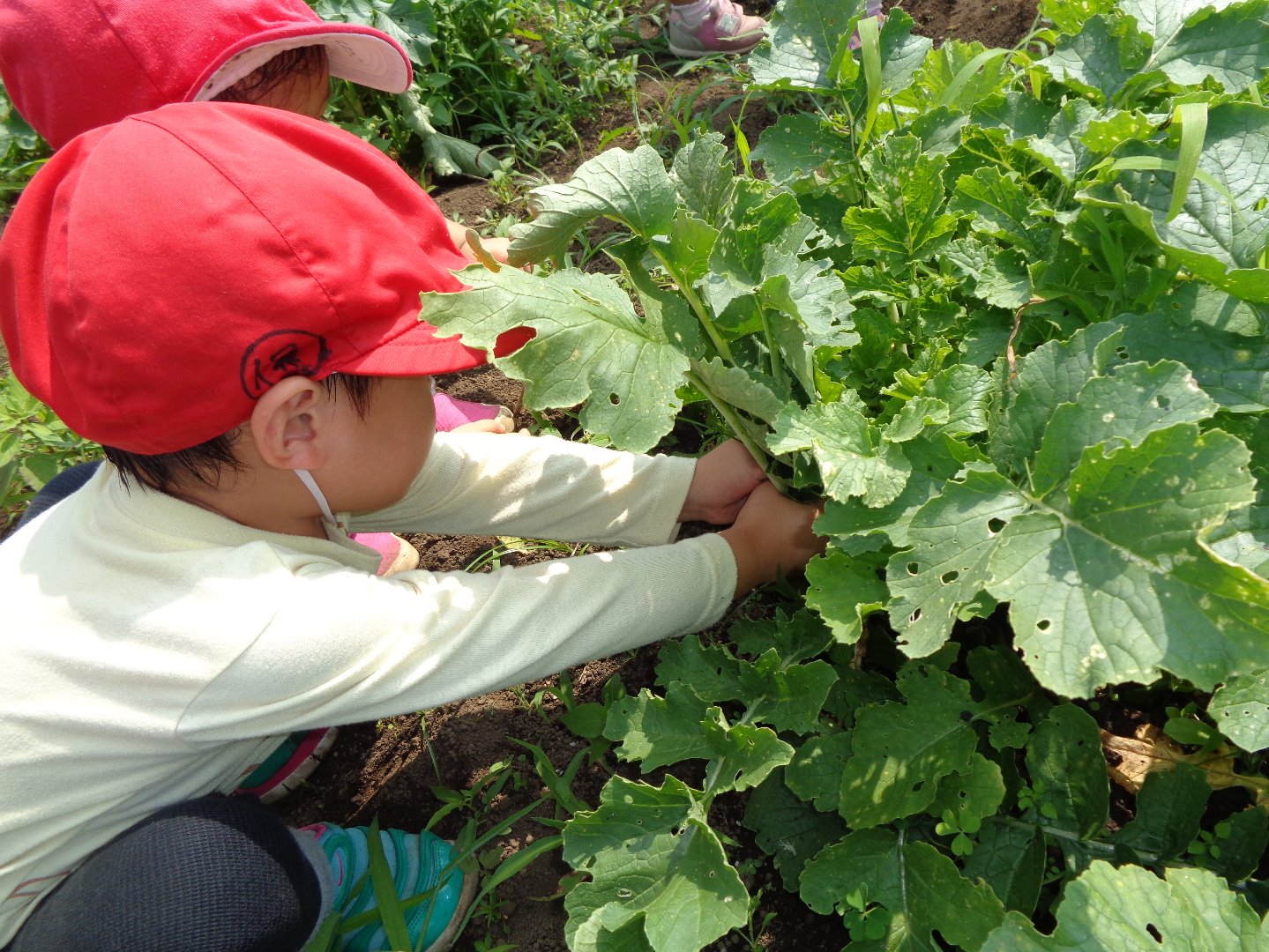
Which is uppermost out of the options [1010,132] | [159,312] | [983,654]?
[159,312]

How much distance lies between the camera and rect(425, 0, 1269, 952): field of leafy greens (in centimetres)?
114

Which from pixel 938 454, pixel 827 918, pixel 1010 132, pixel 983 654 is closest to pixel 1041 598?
pixel 938 454

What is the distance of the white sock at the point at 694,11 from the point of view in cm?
312

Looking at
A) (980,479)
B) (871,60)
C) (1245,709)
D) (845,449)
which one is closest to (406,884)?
(845,449)

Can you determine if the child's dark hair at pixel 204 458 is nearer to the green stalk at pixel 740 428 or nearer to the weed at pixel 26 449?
the green stalk at pixel 740 428

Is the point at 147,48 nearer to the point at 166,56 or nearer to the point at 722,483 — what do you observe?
the point at 166,56

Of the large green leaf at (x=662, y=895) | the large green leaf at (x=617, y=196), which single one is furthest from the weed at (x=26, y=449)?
the large green leaf at (x=662, y=895)

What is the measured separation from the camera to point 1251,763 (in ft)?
4.88

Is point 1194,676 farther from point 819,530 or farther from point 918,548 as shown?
point 819,530

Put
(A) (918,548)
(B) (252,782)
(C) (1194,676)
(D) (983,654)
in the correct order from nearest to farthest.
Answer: (C) (1194,676)
(A) (918,548)
(D) (983,654)
(B) (252,782)

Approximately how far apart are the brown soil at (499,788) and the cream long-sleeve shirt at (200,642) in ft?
1.01

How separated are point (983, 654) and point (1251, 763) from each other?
16.5 inches

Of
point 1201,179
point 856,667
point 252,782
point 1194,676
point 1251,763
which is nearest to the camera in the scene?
point 1194,676

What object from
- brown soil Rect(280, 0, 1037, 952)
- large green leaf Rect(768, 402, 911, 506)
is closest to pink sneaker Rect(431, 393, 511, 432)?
brown soil Rect(280, 0, 1037, 952)
